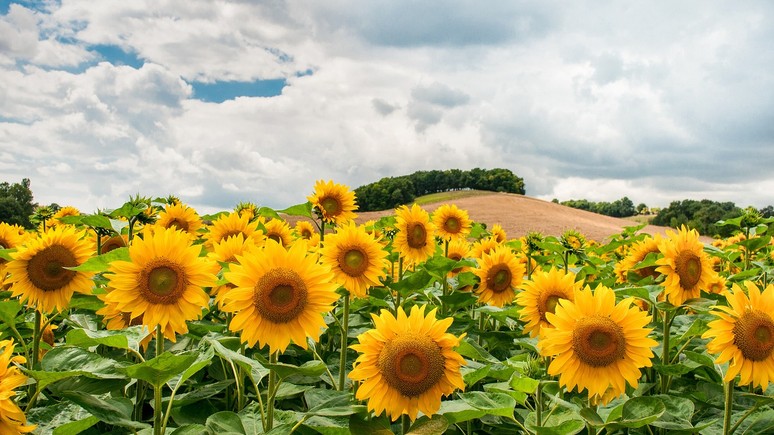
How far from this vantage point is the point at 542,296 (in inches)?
163

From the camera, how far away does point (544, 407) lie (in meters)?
3.76

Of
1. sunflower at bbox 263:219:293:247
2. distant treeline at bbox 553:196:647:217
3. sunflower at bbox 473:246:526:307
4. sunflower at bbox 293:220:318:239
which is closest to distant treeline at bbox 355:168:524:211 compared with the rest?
distant treeline at bbox 553:196:647:217

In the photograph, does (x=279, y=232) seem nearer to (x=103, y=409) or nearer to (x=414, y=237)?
(x=414, y=237)

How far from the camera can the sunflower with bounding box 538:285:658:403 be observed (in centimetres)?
303

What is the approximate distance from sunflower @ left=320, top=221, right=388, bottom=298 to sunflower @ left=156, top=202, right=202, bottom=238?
3.04 meters

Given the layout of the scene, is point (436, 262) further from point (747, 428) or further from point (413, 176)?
point (413, 176)

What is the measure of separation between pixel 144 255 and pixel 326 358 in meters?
1.67

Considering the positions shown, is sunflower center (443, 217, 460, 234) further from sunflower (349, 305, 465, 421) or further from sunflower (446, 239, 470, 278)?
sunflower (349, 305, 465, 421)

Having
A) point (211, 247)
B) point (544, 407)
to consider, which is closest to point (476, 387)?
point (544, 407)

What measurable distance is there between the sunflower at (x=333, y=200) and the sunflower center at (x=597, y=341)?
3.21 meters

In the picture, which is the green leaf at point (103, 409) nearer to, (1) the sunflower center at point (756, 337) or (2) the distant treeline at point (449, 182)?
(1) the sunflower center at point (756, 337)

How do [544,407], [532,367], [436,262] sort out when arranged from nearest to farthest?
1. [532,367]
2. [544,407]
3. [436,262]

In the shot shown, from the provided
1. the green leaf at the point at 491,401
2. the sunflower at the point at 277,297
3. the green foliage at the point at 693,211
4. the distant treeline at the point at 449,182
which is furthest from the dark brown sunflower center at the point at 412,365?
the distant treeline at the point at 449,182

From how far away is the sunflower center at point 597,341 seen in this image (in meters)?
3.03
